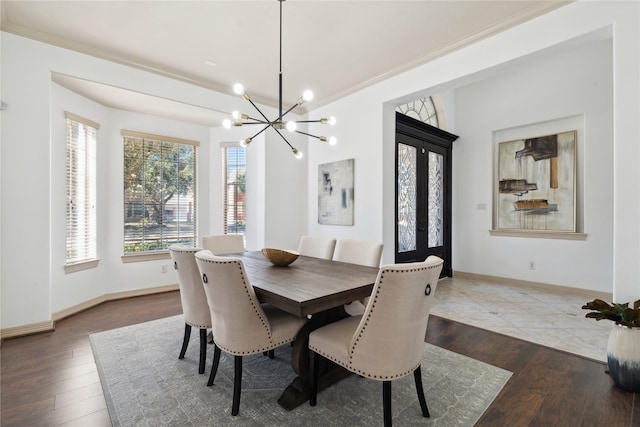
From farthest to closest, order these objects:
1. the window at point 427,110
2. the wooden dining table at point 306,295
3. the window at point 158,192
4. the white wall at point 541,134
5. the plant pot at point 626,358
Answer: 1. the window at point 427,110
2. the window at point 158,192
3. the white wall at point 541,134
4. the plant pot at point 626,358
5. the wooden dining table at point 306,295

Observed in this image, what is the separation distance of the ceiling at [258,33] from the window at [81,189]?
450 millimetres

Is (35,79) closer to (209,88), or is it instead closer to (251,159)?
(209,88)

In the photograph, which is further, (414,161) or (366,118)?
(414,161)

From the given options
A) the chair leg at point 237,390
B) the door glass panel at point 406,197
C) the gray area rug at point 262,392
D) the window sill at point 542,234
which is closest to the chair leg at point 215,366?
the gray area rug at point 262,392

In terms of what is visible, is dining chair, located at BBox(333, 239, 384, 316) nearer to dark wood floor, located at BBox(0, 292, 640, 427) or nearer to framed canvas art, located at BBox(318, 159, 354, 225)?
dark wood floor, located at BBox(0, 292, 640, 427)

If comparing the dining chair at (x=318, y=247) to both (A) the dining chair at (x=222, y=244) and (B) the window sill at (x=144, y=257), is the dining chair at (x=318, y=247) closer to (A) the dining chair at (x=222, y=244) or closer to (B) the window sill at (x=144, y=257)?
(A) the dining chair at (x=222, y=244)

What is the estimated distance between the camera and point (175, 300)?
160 inches

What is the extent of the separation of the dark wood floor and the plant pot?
75 mm

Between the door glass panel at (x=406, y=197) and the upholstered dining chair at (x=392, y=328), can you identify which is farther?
the door glass panel at (x=406, y=197)

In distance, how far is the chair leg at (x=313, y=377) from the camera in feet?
5.93

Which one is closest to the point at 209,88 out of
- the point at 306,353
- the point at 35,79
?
the point at 35,79

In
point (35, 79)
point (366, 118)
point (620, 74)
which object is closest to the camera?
point (620, 74)

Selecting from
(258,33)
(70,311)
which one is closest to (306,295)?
(258,33)

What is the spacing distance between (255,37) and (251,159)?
7.42 feet
